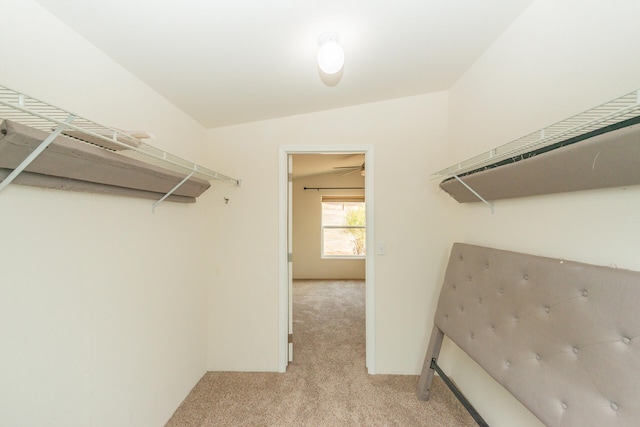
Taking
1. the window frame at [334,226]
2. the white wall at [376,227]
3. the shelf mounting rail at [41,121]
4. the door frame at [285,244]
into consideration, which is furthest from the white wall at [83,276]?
the window frame at [334,226]

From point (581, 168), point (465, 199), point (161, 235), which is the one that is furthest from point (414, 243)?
point (161, 235)

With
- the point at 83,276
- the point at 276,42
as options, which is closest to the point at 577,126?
the point at 276,42

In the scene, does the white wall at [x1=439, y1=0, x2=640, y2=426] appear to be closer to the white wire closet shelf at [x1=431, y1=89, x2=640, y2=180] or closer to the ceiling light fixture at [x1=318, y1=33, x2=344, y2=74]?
the white wire closet shelf at [x1=431, y1=89, x2=640, y2=180]

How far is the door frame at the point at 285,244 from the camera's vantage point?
214 cm

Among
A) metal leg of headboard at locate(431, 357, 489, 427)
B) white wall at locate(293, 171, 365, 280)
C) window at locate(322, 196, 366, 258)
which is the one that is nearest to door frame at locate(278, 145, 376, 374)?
metal leg of headboard at locate(431, 357, 489, 427)

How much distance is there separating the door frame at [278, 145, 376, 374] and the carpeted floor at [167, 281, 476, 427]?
0.20 meters

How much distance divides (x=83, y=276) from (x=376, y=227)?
1849mm

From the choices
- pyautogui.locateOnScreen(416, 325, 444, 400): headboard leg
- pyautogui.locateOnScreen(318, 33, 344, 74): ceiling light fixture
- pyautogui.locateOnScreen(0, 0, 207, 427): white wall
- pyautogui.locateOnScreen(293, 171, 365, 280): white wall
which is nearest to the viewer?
pyautogui.locateOnScreen(0, 0, 207, 427): white wall

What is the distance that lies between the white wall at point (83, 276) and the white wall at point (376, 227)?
48 cm

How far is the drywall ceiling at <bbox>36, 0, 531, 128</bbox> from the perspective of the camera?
40.7 inches

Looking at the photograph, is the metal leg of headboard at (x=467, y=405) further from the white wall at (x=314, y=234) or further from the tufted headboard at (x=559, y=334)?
the white wall at (x=314, y=234)

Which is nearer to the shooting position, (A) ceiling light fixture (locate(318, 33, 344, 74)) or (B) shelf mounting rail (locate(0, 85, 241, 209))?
(B) shelf mounting rail (locate(0, 85, 241, 209))

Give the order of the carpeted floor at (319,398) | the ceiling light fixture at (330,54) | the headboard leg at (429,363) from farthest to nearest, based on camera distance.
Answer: the headboard leg at (429,363)
the carpeted floor at (319,398)
the ceiling light fixture at (330,54)

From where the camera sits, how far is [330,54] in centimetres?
117
